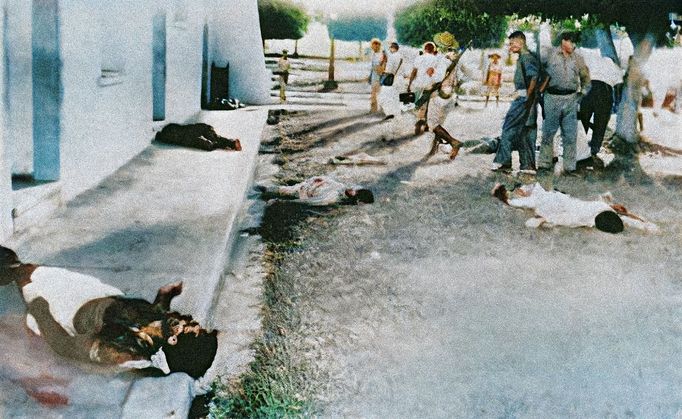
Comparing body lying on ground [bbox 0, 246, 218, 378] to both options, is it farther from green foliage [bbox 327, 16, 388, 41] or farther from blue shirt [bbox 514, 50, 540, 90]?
green foliage [bbox 327, 16, 388, 41]

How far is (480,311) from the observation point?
5.10m

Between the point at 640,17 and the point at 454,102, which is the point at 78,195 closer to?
the point at 640,17

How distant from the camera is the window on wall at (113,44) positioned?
863 centimetres

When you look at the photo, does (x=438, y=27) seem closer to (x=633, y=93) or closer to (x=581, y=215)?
(x=633, y=93)

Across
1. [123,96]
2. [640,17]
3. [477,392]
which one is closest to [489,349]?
[477,392]

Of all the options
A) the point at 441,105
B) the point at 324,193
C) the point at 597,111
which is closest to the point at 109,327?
the point at 324,193

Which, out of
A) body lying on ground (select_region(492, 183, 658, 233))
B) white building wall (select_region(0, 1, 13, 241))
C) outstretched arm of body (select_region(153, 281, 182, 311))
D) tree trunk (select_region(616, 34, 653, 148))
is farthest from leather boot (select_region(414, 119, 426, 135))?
outstretched arm of body (select_region(153, 281, 182, 311))

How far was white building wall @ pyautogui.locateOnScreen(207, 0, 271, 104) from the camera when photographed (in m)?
19.0

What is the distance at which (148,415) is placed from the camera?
10.7 ft

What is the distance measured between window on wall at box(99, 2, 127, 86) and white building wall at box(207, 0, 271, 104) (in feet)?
32.3

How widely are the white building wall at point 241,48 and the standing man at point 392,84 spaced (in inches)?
146

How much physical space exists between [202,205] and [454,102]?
52.4 ft

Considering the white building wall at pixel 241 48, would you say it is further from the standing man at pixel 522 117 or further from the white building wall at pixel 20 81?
the white building wall at pixel 20 81

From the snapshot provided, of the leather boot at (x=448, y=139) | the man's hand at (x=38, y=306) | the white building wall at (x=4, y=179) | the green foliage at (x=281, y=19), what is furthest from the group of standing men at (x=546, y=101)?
the green foliage at (x=281, y=19)
